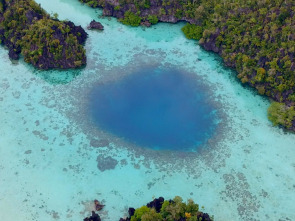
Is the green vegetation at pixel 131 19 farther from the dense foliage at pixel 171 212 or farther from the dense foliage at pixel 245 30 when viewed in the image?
the dense foliage at pixel 171 212

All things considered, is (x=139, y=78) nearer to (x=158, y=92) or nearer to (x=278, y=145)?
(x=158, y=92)

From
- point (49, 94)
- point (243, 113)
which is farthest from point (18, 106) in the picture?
point (243, 113)

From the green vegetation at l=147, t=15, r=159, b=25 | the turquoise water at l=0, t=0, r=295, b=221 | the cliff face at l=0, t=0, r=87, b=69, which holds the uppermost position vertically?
the green vegetation at l=147, t=15, r=159, b=25

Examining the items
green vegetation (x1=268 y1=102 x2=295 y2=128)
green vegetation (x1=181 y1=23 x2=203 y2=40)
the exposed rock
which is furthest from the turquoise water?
the exposed rock

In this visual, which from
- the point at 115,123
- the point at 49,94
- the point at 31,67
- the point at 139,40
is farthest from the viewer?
the point at 139,40

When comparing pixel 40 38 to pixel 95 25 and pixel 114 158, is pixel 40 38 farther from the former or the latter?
pixel 114 158

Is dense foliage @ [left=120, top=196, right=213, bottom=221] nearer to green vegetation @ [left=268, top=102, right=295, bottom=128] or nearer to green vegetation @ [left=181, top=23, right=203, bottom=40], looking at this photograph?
green vegetation @ [left=268, top=102, right=295, bottom=128]

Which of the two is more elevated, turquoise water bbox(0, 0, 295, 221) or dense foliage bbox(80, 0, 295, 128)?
dense foliage bbox(80, 0, 295, 128)
